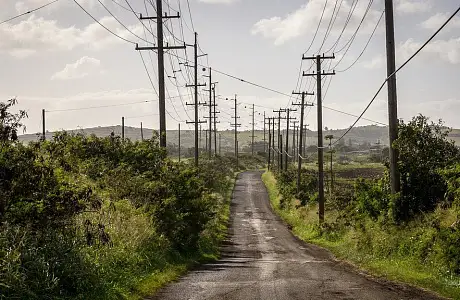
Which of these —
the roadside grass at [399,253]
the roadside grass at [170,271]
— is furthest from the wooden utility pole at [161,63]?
the roadside grass at [399,253]

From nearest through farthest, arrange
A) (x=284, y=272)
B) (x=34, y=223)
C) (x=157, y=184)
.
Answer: (x=34, y=223) < (x=284, y=272) < (x=157, y=184)

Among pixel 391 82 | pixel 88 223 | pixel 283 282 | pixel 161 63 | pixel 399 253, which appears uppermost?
pixel 161 63

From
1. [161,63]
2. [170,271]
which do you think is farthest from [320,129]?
[170,271]

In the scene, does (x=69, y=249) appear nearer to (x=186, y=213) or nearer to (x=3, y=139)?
(x=3, y=139)

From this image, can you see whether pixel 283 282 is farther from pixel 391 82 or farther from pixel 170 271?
pixel 391 82

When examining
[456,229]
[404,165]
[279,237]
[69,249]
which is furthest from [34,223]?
[279,237]

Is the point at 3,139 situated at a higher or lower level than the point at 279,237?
higher

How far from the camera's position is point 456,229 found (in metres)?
15.9

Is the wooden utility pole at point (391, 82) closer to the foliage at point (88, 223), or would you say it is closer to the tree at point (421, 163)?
the tree at point (421, 163)

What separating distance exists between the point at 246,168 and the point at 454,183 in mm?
99006

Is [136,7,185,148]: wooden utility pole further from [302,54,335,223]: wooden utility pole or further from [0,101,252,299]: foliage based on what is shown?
[302,54,335,223]: wooden utility pole

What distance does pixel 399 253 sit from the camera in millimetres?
19281

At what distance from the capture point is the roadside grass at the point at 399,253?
15.1 m

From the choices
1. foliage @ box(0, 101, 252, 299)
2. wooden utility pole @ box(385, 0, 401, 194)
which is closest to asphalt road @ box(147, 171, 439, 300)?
foliage @ box(0, 101, 252, 299)
